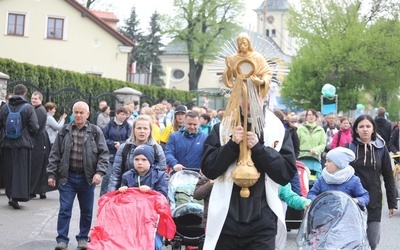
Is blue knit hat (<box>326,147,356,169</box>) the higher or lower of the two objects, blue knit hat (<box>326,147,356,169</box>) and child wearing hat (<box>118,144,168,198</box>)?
the higher

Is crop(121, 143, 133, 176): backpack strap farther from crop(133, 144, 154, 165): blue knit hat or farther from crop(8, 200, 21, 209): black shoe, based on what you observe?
crop(8, 200, 21, 209): black shoe

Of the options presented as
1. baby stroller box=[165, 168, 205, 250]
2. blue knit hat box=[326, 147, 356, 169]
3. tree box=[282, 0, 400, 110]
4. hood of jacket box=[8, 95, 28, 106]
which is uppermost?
tree box=[282, 0, 400, 110]

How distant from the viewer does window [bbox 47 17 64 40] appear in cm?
4941

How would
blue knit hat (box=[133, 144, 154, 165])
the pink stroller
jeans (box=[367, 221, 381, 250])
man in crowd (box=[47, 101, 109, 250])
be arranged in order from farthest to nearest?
man in crowd (box=[47, 101, 109, 250]), blue knit hat (box=[133, 144, 154, 165]), jeans (box=[367, 221, 381, 250]), the pink stroller

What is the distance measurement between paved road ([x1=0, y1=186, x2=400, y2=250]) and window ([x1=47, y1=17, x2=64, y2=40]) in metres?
35.6

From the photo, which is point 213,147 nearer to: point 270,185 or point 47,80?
point 270,185

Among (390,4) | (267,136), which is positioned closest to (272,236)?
(267,136)

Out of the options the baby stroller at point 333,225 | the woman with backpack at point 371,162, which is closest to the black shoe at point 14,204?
the woman with backpack at point 371,162

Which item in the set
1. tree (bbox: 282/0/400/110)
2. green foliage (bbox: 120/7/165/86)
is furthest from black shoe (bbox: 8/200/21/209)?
green foliage (bbox: 120/7/165/86)

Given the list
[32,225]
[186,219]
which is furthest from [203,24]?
[186,219]

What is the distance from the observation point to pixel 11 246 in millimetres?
10203

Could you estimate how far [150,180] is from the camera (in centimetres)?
Answer: 844

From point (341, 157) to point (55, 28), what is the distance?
1734 inches

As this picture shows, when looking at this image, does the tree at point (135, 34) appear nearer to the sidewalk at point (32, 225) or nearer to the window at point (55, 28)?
the window at point (55, 28)
